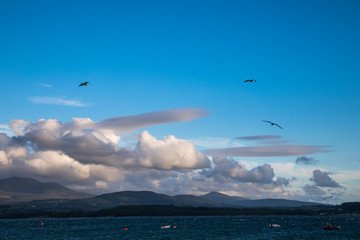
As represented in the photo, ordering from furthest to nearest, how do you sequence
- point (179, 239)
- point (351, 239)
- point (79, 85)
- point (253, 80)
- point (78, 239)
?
1. point (78, 239)
2. point (179, 239)
3. point (351, 239)
4. point (253, 80)
5. point (79, 85)

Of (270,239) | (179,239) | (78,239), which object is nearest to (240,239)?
(270,239)

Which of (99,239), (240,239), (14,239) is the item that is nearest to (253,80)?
(240,239)

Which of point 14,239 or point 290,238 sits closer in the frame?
point 290,238

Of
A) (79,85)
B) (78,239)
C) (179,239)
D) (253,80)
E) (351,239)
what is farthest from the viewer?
(78,239)

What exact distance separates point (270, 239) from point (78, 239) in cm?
8107

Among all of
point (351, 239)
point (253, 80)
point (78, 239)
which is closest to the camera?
point (253, 80)

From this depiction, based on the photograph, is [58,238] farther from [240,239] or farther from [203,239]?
[240,239]

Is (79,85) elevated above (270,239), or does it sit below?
above

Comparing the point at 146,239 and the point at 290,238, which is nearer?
the point at 290,238

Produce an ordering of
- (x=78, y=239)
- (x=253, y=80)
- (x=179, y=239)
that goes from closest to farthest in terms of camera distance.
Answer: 1. (x=253, y=80)
2. (x=179, y=239)
3. (x=78, y=239)

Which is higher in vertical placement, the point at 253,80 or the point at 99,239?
the point at 253,80

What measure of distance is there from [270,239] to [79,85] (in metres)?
110

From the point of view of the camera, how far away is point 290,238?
492ft

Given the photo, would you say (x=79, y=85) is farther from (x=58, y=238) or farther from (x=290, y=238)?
(x=58, y=238)
